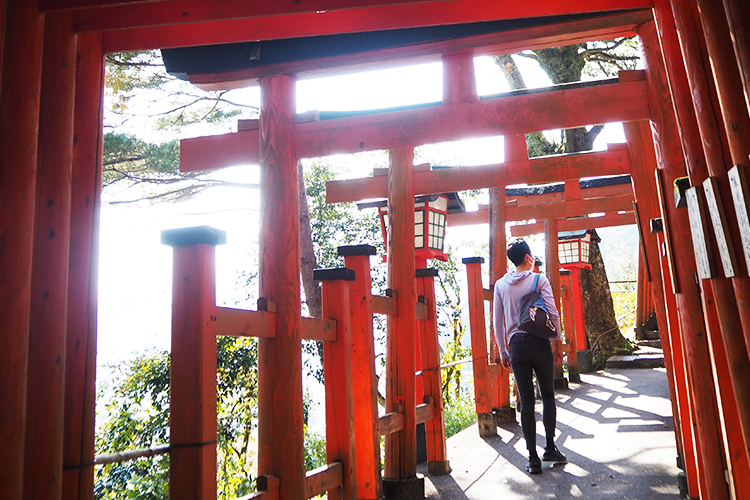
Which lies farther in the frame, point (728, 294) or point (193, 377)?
point (728, 294)

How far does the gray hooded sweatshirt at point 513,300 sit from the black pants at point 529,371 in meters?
0.09

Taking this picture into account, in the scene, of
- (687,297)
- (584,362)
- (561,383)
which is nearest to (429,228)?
(687,297)

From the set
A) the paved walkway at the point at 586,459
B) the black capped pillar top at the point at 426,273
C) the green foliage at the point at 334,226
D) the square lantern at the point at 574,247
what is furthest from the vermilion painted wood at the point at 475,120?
the green foliage at the point at 334,226

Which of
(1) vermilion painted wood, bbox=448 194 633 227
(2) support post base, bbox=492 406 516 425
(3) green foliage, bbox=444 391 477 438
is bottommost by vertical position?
(3) green foliage, bbox=444 391 477 438

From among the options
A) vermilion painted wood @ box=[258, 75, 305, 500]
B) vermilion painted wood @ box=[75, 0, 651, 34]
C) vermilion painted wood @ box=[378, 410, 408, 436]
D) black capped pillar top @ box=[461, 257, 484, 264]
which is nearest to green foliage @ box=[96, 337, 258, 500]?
vermilion painted wood @ box=[378, 410, 408, 436]

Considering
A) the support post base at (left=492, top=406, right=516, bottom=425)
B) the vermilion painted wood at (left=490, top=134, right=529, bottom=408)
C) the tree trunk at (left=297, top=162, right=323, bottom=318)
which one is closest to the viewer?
the vermilion painted wood at (left=490, top=134, right=529, bottom=408)

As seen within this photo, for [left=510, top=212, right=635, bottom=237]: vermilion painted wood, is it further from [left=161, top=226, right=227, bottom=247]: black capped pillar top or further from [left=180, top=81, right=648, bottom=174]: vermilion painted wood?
[left=161, top=226, right=227, bottom=247]: black capped pillar top

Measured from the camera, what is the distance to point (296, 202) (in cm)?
349

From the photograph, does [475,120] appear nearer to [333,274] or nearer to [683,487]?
[333,274]

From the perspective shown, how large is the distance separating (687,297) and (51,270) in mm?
2931

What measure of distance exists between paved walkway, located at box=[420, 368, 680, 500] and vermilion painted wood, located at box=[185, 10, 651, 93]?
2842mm

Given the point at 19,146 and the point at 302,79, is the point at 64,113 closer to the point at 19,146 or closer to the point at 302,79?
the point at 19,146

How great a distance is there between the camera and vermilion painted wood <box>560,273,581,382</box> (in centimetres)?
941

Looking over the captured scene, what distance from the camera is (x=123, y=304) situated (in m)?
12.7
